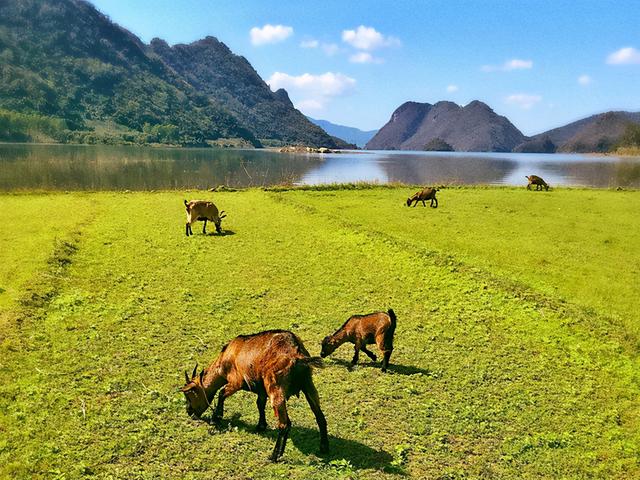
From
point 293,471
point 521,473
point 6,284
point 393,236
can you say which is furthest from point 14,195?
point 521,473

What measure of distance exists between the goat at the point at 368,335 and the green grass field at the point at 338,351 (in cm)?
37

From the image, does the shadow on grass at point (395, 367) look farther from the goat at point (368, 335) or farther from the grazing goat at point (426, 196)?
the grazing goat at point (426, 196)

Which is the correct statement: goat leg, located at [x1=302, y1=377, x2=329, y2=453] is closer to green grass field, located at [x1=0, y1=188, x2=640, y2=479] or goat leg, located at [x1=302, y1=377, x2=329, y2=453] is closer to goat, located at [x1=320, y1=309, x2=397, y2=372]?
green grass field, located at [x1=0, y1=188, x2=640, y2=479]

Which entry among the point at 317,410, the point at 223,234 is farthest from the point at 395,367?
the point at 223,234

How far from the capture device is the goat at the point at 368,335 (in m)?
8.51

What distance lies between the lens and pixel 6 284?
473 inches

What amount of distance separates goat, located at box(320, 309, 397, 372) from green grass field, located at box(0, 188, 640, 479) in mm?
374

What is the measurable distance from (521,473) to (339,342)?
3.85 meters

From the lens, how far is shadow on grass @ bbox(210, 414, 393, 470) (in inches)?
239

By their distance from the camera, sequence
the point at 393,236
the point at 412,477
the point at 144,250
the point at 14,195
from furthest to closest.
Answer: the point at 14,195, the point at 393,236, the point at 144,250, the point at 412,477

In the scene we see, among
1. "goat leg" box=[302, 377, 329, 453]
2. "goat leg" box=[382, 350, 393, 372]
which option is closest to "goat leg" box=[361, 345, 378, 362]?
"goat leg" box=[382, 350, 393, 372]

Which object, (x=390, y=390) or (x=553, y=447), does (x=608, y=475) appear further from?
(x=390, y=390)

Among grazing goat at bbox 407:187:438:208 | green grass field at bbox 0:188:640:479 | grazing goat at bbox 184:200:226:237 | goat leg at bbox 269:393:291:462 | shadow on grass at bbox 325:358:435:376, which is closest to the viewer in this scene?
goat leg at bbox 269:393:291:462

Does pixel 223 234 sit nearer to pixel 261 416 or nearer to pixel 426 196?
pixel 261 416
